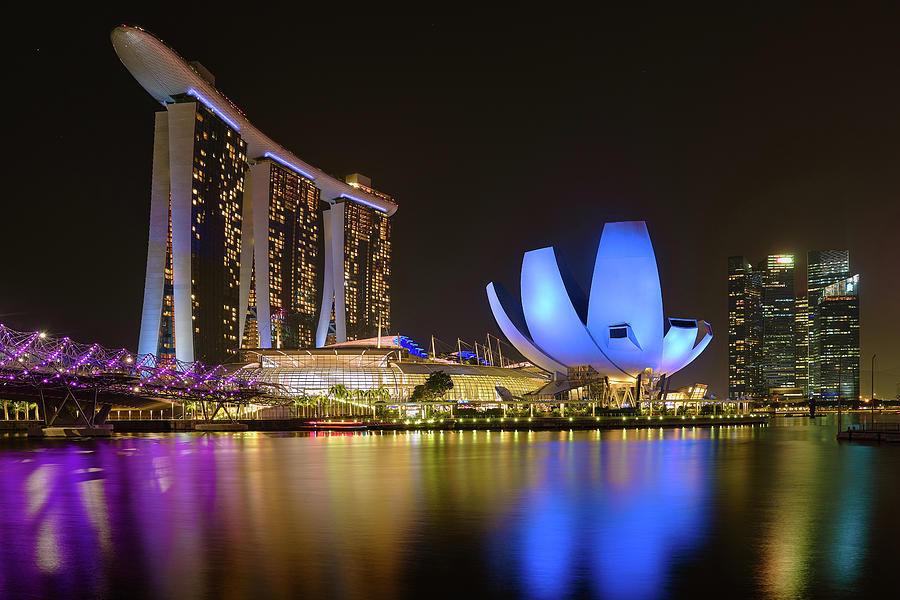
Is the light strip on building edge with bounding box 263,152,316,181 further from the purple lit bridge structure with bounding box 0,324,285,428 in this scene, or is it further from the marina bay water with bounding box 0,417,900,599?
the marina bay water with bounding box 0,417,900,599

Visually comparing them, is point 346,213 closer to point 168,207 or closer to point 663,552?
point 168,207


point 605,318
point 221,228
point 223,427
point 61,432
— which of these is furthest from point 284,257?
point 61,432

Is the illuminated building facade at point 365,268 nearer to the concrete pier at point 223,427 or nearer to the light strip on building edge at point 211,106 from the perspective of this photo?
the light strip on building edge at point 211,106

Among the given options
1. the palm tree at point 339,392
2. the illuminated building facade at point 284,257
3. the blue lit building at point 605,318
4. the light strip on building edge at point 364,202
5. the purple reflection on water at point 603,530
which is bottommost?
the palm tree at point 339,392

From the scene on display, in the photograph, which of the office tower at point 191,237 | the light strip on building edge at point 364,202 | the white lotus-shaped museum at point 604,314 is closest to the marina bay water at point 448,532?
the white lotus-shaped museum at point 604,314

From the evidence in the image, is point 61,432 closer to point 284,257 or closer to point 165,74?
point 165,74
